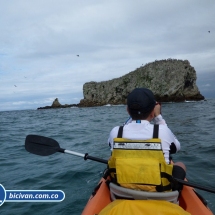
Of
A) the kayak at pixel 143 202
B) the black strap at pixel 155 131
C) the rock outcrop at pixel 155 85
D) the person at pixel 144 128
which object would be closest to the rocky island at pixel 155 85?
the rock outcrop at pixel 155 85

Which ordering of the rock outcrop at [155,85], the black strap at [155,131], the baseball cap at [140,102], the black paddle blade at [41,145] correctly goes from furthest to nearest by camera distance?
the rock outcrop at [155,85]
the black paddle blade at [41,145]
the baseball cap at [140,102]
the black strap at [155,131]

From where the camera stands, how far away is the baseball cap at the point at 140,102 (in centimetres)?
306

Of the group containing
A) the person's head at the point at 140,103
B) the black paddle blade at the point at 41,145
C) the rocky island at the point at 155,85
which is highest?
the rocky island at the point at 155,85

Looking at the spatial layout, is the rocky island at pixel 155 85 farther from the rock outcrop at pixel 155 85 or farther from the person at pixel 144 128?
the person at pixel 144 128

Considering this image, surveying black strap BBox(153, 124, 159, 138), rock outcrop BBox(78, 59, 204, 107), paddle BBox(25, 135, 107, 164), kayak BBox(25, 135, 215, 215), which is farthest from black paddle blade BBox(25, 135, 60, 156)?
rock outcrop BBox(78, 59, 204, 107)

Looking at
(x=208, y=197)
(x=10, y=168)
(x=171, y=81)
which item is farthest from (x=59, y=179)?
(x=171, y=81)

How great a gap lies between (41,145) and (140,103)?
8.74 ft

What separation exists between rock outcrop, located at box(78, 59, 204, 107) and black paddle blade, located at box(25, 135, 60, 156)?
67.5 metres

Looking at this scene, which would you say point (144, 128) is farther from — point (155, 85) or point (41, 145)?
point (155, 85)

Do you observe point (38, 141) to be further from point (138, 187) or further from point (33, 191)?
point (138, 187)

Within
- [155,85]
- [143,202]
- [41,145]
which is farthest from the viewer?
[155,85]

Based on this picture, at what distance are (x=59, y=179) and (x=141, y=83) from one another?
252ft

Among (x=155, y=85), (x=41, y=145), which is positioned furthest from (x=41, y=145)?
(x=155, y=85)

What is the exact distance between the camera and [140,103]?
120 inches
